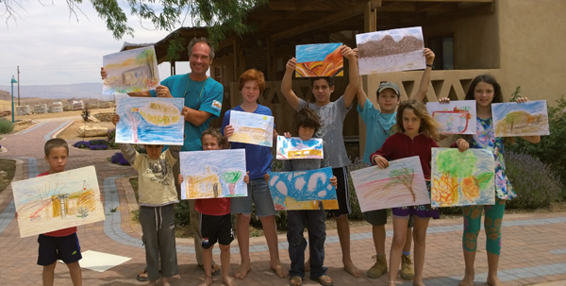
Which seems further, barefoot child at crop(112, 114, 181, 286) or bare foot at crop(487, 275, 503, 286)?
bare foot at crop(487, 275, 503, 286)

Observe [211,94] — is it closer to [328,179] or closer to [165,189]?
[165,189]

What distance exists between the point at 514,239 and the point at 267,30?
9600mm

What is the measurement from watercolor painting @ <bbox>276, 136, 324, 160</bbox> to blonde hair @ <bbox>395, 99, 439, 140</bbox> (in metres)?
0.74

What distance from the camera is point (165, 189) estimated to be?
14.2 feet

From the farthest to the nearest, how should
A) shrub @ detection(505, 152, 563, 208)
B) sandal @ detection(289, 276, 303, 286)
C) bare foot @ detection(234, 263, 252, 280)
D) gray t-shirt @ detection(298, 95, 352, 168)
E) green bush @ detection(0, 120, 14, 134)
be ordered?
green bush @ detection(0, 120, 14, 134) → shrub @ detection(505, 152, 563, 208) → bare foot @ detection(234, 263, 252, 280) → gray t-shirt @ detection(298, 95, 352, 168) → sandal @ detection(289, 276, 303, 286)

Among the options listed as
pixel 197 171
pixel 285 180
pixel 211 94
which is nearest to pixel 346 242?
pixel 285 180

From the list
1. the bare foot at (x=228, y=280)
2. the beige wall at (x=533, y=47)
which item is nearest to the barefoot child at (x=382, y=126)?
the bare foot at (x=228, y=280)

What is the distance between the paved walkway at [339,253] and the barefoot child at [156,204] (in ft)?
1.15

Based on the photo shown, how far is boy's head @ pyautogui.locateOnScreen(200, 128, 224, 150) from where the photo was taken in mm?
4375

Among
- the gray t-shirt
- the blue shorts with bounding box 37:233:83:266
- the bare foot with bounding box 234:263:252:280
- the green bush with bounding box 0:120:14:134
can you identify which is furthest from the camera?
the green bush with bounding box 0:120:14:134

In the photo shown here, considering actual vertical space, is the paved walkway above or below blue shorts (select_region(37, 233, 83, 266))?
below

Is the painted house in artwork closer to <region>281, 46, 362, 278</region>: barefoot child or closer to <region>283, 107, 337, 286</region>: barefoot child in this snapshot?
<region>283, 107, 337, 286</region>: barefoot child

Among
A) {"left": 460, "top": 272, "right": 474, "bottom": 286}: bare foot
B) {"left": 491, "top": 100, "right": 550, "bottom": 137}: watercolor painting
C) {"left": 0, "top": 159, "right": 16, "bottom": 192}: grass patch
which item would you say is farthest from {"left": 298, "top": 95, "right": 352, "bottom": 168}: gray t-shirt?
{"left": 0, "top": 159, "right": 16, "bottom": 192}: grass patch

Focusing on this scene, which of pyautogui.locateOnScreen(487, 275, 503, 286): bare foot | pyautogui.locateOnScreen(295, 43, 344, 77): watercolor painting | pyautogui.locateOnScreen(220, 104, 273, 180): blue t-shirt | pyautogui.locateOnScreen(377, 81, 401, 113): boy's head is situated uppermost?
pyautogui.locateOnScreen(295, 43, 344, 77): watercolor painting
